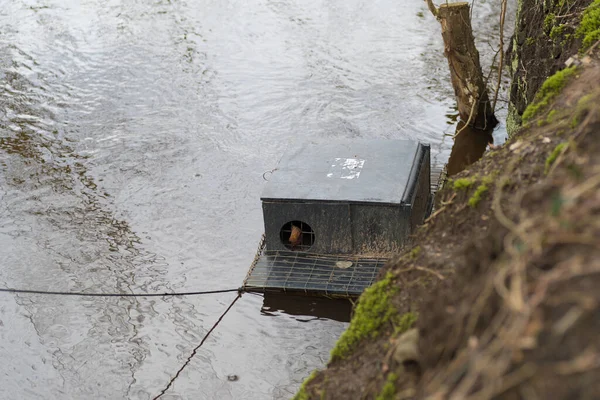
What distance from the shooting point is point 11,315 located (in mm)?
7352

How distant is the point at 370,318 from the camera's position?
11.6 ft

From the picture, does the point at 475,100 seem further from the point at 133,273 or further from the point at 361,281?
the point at 133,273

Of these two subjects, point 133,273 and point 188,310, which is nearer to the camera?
point 188,310

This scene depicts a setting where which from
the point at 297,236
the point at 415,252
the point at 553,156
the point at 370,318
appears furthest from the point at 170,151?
the point at 553,156

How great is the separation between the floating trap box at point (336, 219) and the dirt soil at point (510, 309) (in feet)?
9.83

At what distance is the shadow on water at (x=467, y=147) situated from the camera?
1013 cm

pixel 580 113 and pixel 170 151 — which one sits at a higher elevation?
pixel 580 113

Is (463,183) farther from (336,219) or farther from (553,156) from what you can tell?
(336,219)

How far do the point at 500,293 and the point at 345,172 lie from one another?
5.01m

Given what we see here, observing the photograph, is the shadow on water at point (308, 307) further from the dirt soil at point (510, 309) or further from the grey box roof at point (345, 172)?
the dirt soil at point (510, 309)

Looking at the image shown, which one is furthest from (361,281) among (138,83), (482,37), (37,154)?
(482,37)

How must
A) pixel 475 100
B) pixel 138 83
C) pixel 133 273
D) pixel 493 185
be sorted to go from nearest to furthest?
pixel 493 185 → pixel 133 273 → pixel 475 100 → pixel 138 83

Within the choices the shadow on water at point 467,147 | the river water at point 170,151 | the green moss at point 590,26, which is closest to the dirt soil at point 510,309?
the green moss at point 590,26

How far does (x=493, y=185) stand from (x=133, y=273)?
497 cm
